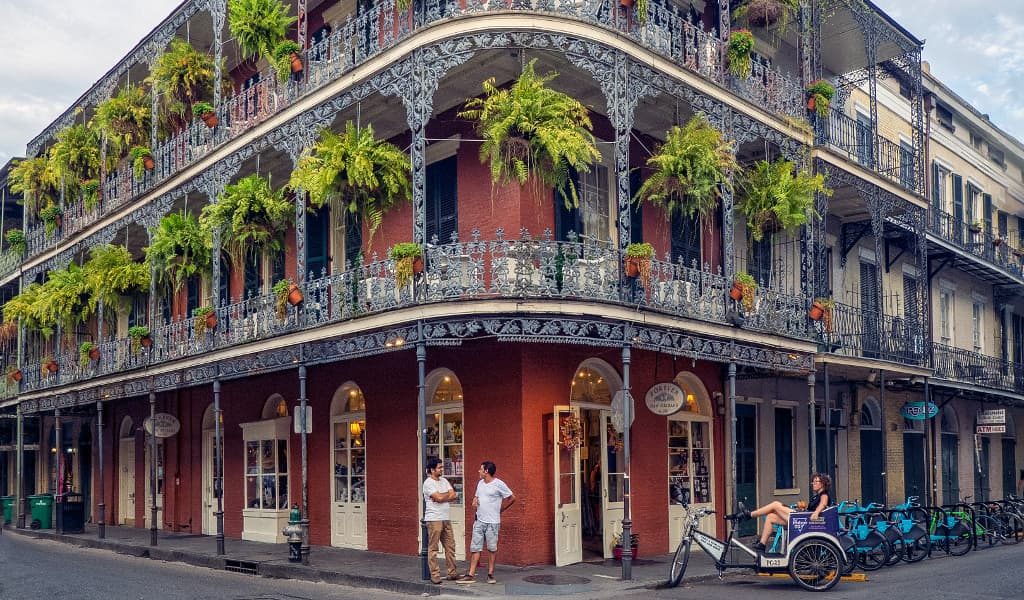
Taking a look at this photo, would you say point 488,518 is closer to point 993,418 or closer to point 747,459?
point 747,459

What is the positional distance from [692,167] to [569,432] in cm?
410

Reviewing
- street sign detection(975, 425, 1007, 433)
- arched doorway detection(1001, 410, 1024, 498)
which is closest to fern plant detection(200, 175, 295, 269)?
street sign detection(975, 425, 1007, 433)

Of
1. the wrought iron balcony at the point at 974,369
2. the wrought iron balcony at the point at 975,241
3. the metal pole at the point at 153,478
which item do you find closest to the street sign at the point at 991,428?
the wrought iron balcony at the point at 974,369

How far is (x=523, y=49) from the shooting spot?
13.4 m

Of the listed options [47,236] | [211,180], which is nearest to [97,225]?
[47,236]

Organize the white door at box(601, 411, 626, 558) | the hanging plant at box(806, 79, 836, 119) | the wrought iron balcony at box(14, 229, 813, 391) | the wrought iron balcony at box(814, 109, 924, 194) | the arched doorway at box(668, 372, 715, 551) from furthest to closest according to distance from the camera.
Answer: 1. the wrought iron balcony at box(814, 109, 924, 194)
2. the hanging plant at box(806, 79, 836, 119)
3. the arched doorway at box(668, 372, 715, 551)
4. the white door at box(601, 411, 626, 558)
5. the wrought iron balcony at box(14, 229, 813, 391)

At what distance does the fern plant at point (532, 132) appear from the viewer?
507 inches

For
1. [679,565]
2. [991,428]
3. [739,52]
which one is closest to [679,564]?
[679,565]

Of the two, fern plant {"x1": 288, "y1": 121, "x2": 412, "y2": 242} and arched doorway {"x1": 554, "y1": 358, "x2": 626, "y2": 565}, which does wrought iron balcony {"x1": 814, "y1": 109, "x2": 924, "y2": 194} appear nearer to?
arched doorway {"x1": 554, "y1": 358, "x2": 626, "y2": 565}

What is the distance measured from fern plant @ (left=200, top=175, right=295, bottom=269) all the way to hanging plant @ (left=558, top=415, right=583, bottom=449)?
6.14 meters

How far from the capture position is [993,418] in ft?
79.7

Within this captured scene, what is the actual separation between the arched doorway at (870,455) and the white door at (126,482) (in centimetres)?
1712

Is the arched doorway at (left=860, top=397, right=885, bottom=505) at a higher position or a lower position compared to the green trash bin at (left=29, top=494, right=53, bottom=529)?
higher

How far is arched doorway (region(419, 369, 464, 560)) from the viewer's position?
48.3 feet
